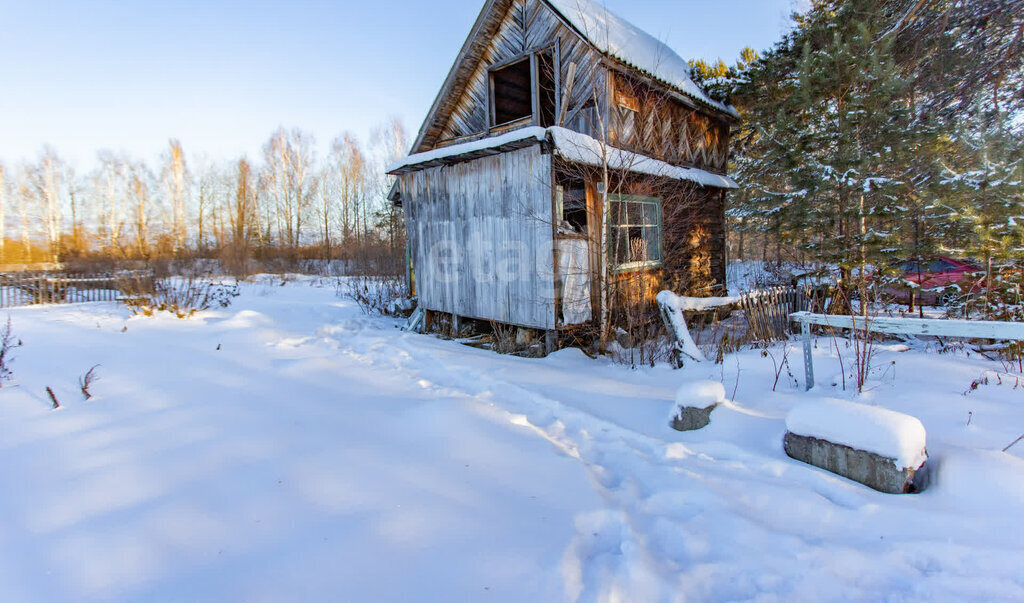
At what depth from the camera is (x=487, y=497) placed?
287 cm

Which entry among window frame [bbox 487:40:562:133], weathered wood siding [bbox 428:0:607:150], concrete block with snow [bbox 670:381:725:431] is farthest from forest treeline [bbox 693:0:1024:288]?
concrete block with snow [bbox 670:381:725:431]

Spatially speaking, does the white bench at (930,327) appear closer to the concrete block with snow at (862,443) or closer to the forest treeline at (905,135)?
the concrete block with snow at (862,443)

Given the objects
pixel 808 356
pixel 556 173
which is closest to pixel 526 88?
pixel 556 173

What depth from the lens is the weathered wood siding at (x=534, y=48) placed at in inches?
327

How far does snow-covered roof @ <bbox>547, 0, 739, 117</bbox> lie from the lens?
7.99 metres

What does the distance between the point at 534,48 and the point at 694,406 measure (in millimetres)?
8147

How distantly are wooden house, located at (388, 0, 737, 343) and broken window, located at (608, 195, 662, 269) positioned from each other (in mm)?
40

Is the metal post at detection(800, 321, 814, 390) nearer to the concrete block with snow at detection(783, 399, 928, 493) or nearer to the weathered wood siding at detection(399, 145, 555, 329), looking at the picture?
the concrete block with snow at detection(783, 399, 928, 493)

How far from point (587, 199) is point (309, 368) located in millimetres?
5525

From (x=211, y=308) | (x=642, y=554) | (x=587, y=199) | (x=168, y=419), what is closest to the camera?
(x=642, y=554)

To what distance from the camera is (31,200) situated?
1272 inches

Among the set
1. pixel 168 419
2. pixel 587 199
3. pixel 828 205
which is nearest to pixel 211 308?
pixel 168 419

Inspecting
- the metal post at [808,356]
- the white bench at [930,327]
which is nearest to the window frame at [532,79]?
the metal post at [808,356]

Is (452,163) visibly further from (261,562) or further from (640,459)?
(261,562)
